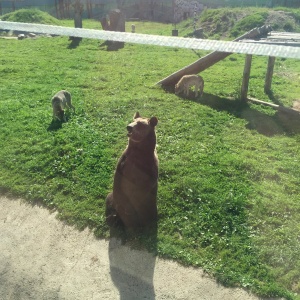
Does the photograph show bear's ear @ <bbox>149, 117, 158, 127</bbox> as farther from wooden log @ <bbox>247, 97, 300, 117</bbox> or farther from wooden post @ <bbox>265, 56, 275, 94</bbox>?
wooden post @ <bbox>265, 56, 275, 94</bbox>

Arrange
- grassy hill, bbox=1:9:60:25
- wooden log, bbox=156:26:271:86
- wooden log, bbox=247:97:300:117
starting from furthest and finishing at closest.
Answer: grassy hill, bbox=1:9:60:25, wooden log, bbox=156:26:271:86, wooden log, bbox=247:97:300:117

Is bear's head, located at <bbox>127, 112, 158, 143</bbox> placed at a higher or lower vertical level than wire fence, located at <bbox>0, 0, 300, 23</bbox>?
lower

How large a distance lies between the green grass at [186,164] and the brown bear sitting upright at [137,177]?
1.49 ft

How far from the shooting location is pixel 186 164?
848 centimetres

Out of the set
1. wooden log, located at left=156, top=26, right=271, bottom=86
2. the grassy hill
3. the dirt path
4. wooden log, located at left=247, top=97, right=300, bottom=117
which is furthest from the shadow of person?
the grassy hill

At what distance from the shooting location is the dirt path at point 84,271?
5738 millimetres

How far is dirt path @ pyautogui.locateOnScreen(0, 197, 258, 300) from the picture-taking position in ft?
18.8

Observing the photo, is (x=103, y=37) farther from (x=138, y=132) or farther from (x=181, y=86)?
(x=138, y=132)

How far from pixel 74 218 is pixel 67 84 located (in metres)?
8.04

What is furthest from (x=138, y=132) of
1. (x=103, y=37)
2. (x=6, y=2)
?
(x=6, y=2)

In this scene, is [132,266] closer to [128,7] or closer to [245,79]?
[245,79]

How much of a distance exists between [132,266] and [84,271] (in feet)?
2.57

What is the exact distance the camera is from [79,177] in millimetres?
8141

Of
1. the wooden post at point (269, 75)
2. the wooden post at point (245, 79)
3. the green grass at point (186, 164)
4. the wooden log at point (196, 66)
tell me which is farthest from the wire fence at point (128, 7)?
the wooden post at point (245, 79)
